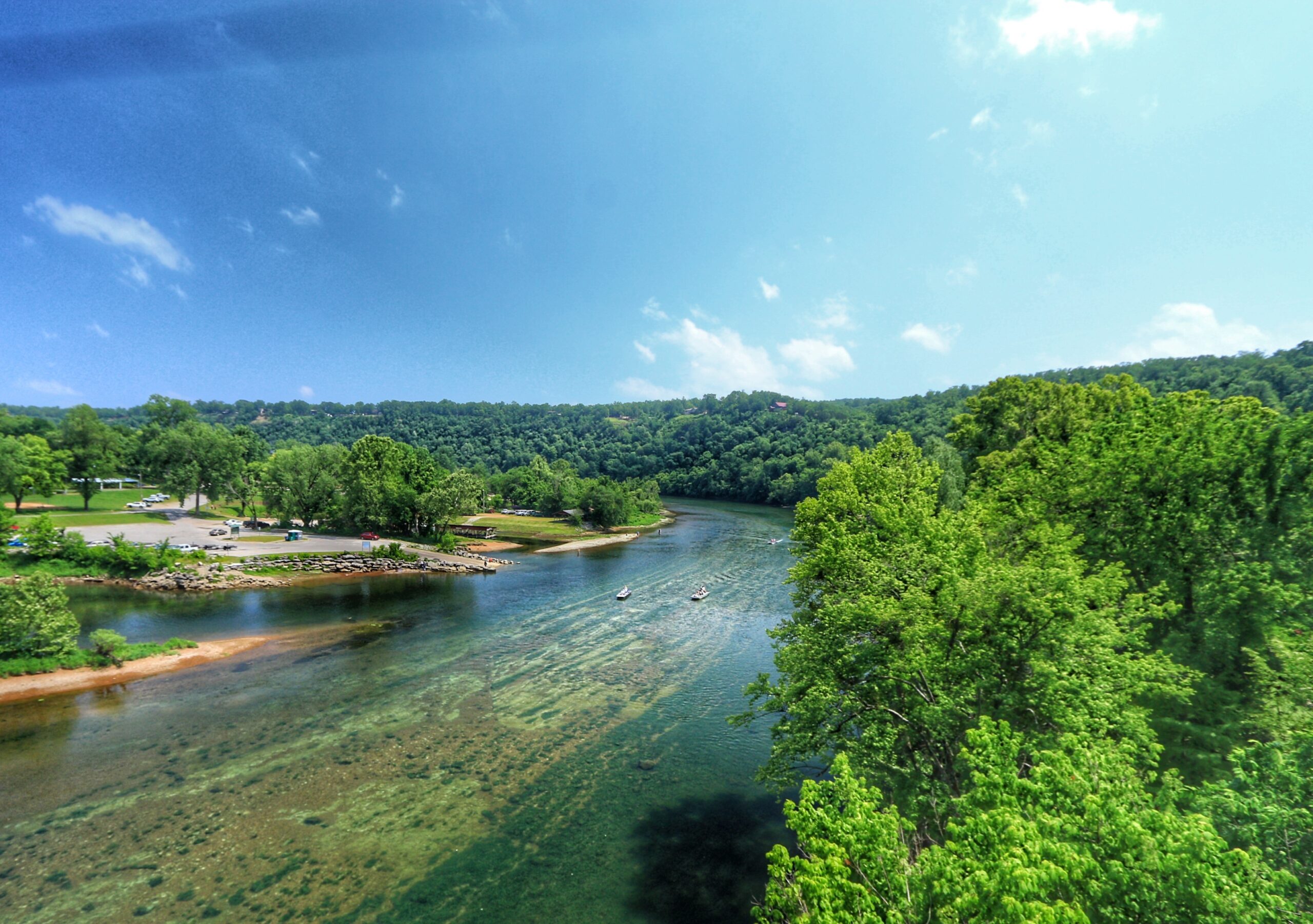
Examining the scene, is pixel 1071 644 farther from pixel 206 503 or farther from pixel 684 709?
pixel 206 503

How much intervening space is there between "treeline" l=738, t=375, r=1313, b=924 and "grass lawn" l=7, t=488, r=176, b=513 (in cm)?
10369

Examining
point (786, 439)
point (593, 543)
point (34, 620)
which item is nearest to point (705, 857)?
point (34, 620)

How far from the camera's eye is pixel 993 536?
1941 cm

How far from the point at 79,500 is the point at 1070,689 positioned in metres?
126

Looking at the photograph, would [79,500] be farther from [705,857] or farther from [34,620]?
[705,857]

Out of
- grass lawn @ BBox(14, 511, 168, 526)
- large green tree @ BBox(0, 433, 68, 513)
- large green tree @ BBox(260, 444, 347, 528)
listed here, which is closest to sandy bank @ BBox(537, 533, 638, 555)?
large green tree @ BBox(260, 444, 347, 528)

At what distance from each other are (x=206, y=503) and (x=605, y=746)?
10723 centimetres

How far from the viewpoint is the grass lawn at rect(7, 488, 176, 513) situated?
74312mm

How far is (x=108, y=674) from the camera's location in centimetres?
2989

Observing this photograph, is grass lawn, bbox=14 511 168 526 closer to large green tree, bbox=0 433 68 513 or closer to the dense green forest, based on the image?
large green tree, bbox=0 433 68 513

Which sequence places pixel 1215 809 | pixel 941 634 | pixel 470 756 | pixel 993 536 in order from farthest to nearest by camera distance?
pixel 470 756
pixel 993 536
pixel 941 634
pixel 1215 809

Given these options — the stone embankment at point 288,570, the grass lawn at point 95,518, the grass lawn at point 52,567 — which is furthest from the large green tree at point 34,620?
the grass lawn at point 95,518

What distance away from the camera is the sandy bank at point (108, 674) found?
27.7 metres

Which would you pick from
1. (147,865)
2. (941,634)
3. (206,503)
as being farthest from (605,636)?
(206,503)
